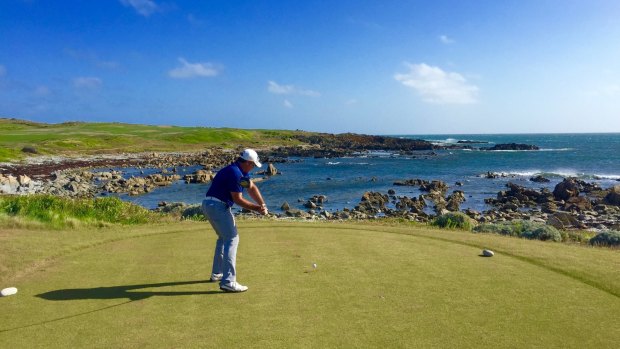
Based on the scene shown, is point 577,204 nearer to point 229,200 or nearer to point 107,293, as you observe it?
point 229,200

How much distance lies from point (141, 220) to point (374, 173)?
1815 inches

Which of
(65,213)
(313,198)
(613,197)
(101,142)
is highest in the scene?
(101,142)

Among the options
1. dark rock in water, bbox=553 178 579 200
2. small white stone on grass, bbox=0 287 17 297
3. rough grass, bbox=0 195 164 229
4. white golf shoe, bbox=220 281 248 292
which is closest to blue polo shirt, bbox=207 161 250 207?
white golf shoe, bbox=220 281 248 292

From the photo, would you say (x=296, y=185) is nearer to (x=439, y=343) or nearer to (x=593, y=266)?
(x=593, y=266)

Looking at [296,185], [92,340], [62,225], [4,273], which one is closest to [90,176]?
[296,185]

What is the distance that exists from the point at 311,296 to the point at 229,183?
7.48 ft

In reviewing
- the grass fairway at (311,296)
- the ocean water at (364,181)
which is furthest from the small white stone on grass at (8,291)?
the ocean water at (364,181)

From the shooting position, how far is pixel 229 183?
752cm

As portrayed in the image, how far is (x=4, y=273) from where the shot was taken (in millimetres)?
8008

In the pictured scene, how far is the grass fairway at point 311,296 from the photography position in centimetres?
544

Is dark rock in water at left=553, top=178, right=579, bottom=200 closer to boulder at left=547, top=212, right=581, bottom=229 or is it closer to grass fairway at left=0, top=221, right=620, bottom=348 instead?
boulder at left=547, top=212, right=581, bottom=229

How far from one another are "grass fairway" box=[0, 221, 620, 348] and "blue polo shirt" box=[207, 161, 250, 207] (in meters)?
1.50

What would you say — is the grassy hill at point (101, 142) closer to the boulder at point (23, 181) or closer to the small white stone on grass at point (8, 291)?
the boulder at point (23, 181)

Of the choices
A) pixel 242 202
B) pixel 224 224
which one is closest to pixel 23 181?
pixel 224 224
